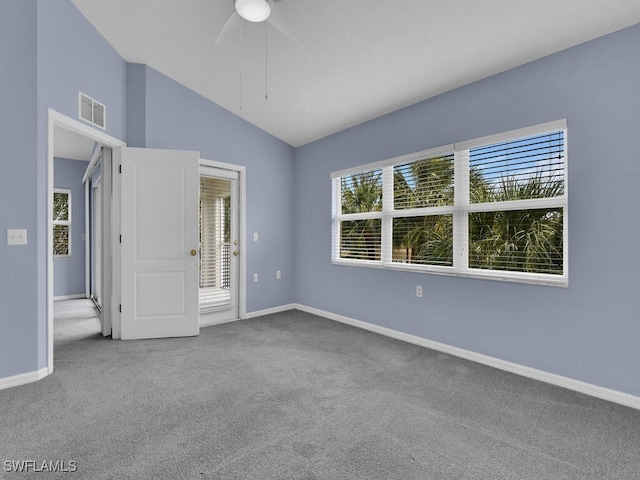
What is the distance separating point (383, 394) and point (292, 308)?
116 inches

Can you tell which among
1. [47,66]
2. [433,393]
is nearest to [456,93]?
[433,393]

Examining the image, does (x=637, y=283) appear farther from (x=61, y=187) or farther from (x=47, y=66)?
(x=61, y=187)

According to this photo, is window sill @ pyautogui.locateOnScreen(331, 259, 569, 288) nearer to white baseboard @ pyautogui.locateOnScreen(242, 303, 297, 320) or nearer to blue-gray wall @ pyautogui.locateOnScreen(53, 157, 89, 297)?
white baseboard @ pyautogui.locateOnScreen(242, 303, 297, 320)

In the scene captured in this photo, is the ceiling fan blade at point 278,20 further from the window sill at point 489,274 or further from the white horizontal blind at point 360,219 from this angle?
the window sill at point 489,274

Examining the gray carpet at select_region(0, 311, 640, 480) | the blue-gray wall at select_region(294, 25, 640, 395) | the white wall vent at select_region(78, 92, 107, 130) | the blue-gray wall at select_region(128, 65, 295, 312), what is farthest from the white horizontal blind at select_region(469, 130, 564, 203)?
the white wall vent at select_region(78, 92, 107, 130)

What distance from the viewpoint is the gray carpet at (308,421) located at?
1.70 metres

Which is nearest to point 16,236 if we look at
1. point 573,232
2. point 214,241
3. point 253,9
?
point 214,241

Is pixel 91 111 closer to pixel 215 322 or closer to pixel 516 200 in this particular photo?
pixel 215 322

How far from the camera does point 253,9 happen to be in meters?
2.25

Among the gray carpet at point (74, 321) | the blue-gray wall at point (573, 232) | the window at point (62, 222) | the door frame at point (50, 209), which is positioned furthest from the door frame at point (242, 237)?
the window at point (62, 222)

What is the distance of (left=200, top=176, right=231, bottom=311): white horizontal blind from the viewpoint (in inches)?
175

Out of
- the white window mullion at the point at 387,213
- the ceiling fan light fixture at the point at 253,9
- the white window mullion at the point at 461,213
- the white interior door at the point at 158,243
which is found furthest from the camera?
the white window mullion at the point at 387,213

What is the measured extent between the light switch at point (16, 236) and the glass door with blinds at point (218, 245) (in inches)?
77.0
